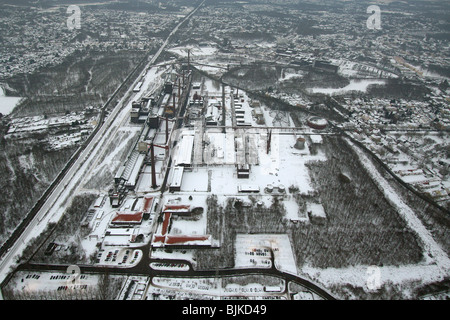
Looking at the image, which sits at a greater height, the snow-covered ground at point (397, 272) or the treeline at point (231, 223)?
the treeline at point (231, 223)

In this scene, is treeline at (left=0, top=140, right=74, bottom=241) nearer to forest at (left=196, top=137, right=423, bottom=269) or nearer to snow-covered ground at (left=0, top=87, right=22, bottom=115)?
snow-covered ground at (left=0, top=87, right=22, bottom=115)

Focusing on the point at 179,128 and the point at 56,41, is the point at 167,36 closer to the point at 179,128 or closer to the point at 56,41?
the point at 56,41

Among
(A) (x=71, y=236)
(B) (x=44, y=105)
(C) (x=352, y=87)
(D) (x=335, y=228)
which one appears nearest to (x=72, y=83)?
(B) (x=44, y=105)

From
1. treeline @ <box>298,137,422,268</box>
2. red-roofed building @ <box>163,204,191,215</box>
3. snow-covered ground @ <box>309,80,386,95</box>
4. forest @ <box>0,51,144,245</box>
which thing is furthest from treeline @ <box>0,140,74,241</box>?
snow-covered ground @ <box>309,80,386,95</box>

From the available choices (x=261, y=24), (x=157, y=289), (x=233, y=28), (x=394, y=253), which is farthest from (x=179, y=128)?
(x=261, y=24)

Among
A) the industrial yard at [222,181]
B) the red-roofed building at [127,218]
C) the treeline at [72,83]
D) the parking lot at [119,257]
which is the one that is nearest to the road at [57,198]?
the industrial yard at [222,181]

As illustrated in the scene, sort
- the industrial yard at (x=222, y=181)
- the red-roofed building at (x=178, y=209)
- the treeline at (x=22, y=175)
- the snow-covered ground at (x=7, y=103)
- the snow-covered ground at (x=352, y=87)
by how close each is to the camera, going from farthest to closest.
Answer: the snow-covered ground at (x=352, y=87), the snow-covered ground at (x=7, y=103), the red-roofed building at (x=178, y=209), the treeline at (x=22, y=175), the industrial yard at (x=222, y=181)

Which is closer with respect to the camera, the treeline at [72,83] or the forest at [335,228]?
the forest at [335,228]

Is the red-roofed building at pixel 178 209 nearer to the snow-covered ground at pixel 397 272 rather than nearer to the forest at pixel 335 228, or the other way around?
the forest at pixel 335 228

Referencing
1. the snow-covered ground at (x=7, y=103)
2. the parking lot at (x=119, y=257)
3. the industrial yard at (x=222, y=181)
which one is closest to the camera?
the industrial yard at (x=222, y=181)
